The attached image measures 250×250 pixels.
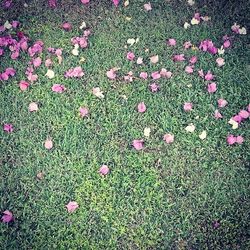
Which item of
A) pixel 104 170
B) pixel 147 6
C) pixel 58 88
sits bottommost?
pixel 104 170

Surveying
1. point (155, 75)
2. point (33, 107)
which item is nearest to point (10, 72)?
point (33, 107)

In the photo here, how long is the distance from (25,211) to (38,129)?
902 mm

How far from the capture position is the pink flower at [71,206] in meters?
3.17

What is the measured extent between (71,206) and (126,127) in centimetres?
100

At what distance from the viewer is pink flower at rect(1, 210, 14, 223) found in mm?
3124

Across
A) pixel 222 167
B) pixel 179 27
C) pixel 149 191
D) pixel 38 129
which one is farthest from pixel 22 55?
pixel 222 167

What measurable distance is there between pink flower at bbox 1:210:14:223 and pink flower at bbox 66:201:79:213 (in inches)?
20.7

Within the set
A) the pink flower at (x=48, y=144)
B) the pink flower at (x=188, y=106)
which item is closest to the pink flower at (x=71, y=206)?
the pink flower at (x=48, y=144)

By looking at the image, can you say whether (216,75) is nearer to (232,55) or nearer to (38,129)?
(232,55)

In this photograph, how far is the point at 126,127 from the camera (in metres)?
3.61

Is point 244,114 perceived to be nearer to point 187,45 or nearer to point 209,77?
point 209,77

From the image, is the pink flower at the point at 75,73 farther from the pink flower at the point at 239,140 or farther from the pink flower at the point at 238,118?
the pink flower at the point at 239,140

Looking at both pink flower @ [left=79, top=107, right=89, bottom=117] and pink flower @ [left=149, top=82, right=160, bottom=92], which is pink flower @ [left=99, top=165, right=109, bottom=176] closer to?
pink flower @ [left=79, top=107, right=89, bottom=117]

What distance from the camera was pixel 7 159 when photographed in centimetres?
349
